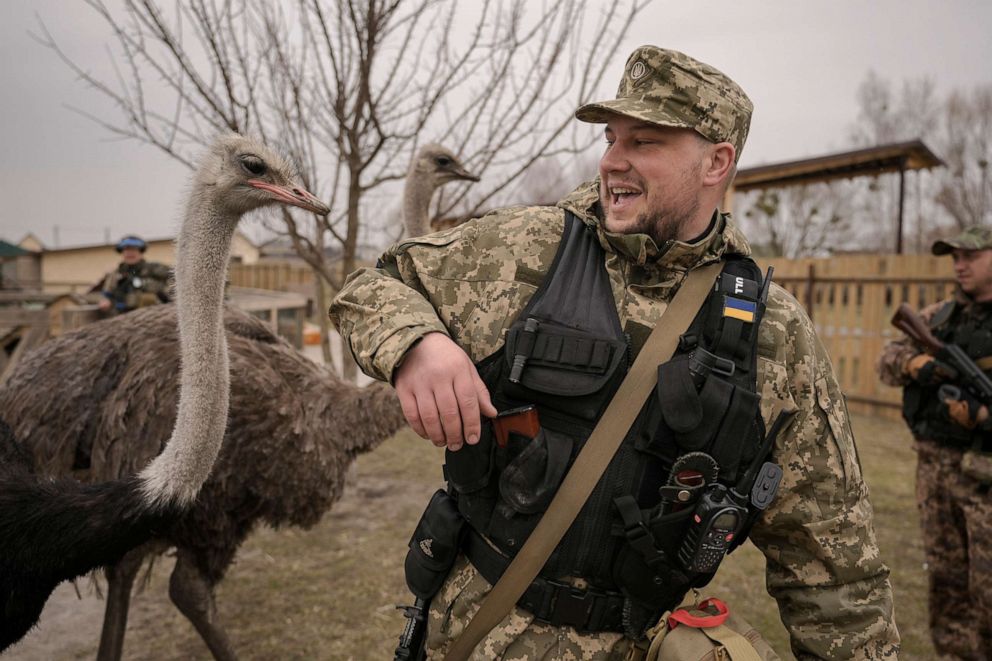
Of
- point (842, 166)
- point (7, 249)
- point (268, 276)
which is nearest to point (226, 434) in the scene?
point (842, 166)

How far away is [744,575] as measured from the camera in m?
4.99

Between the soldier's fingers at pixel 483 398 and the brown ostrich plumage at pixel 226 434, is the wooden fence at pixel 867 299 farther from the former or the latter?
the soldier's fingers at pixel 483 398

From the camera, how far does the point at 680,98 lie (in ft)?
5.42

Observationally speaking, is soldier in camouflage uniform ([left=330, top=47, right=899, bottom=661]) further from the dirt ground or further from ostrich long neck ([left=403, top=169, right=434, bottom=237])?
ostrich long neck ([left=403, top=169, right=434, bottom=237])

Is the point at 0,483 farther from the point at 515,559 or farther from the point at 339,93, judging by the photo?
the point at 339,93

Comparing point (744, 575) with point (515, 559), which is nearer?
point (515, 559)

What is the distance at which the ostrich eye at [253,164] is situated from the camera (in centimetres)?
276

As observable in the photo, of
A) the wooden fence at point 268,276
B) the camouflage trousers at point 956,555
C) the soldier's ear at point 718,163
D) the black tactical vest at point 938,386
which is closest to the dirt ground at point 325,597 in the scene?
the camouflage trousers at point 956,555

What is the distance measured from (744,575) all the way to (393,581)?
7.83ft

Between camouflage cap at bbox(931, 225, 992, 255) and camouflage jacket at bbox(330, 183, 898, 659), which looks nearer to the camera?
camouflage jacket at bbox(330, 183, 898, 659)

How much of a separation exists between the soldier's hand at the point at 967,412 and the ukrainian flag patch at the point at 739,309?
116 inches

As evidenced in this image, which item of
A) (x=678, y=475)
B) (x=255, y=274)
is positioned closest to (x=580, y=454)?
(x=678, y=475)

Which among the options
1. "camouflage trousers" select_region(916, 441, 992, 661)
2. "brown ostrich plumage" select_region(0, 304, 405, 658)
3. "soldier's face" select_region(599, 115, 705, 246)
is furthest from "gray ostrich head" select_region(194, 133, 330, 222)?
"camouflage trousers" select_region(916, 441, 992, 661)

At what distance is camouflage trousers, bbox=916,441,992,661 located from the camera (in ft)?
11.8
